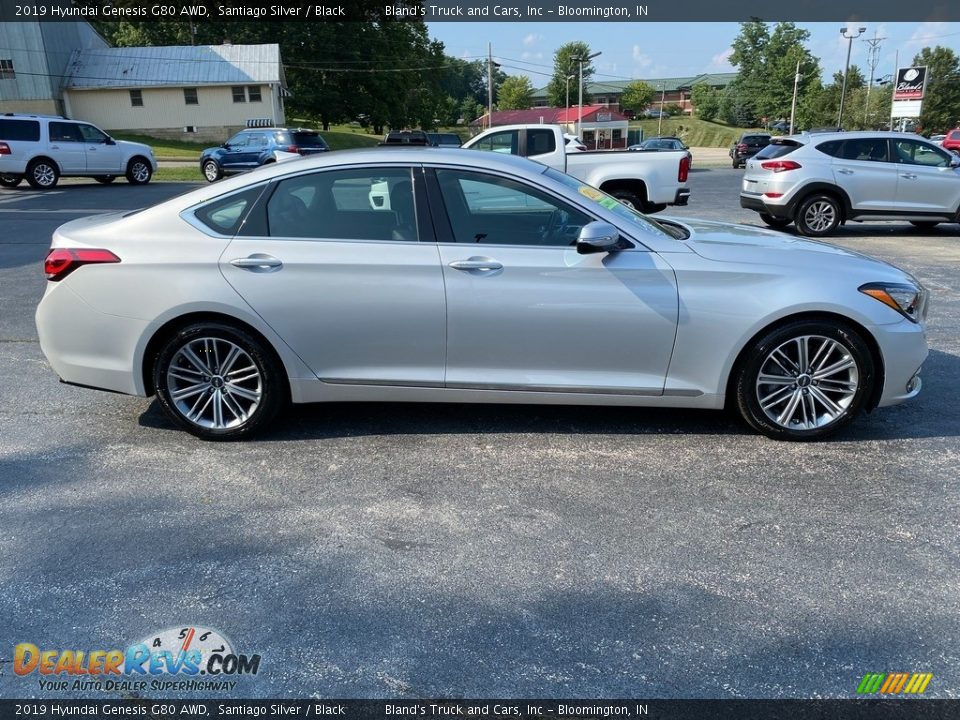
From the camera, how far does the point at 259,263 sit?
13.6ft

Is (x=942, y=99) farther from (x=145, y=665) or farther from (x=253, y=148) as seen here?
(x=145, y=665)

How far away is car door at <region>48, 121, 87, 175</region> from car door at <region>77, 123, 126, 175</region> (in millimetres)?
130

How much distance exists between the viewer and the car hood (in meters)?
4.19

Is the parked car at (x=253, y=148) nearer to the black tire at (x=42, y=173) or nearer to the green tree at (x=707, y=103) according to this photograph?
the black tire at (x=42, y=173)

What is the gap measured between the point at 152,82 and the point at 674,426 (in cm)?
4601

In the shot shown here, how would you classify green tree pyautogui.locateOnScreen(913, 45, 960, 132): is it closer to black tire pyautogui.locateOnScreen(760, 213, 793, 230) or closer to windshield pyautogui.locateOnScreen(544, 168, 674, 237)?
black tire pyautogui.locateOnScreen(760, 213, 793, 230)

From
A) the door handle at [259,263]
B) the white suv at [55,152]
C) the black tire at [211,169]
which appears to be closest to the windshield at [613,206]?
the door handle at [259,263]

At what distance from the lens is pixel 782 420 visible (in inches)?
167

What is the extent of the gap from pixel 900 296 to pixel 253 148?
78.5 feet

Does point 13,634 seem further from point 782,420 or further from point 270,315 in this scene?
point 782,420

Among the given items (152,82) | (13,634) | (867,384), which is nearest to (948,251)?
(867,384)

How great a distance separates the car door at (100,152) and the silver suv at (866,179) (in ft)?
60.4

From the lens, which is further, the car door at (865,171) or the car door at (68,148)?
the car door at (68,148)

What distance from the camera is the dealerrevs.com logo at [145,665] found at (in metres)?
2.50
